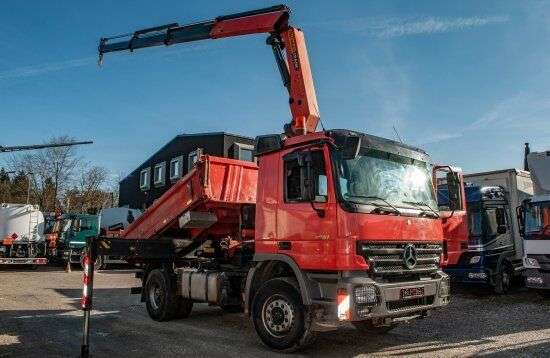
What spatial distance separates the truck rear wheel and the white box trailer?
983 cm

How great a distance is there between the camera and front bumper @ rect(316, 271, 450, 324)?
20.0 feet

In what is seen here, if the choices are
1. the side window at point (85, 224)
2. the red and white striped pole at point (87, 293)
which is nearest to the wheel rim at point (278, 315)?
the red and white striped pole at point (87, 293)

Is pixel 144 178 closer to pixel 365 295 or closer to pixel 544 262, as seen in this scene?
pixel 544 262

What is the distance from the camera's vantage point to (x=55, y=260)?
25.7 m

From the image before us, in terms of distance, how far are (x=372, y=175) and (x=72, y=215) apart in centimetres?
2206

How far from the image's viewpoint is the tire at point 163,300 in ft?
31.2

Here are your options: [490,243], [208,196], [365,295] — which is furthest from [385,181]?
[490,243]

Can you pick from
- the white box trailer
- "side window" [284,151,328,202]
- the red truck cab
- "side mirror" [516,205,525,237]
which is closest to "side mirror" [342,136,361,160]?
→ the red truck cab

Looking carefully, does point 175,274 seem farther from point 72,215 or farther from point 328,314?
point 72,215

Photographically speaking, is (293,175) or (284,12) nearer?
(293,175)

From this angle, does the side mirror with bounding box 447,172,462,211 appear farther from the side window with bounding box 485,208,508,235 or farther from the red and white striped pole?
the side window with bounding box 485,208,508,235

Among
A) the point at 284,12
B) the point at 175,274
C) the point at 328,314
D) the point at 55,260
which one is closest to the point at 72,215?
the point at 55,260

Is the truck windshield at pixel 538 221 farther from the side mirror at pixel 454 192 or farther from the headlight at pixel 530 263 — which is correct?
the side mirror at pixel 454 192

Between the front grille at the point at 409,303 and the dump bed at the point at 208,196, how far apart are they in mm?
3688
